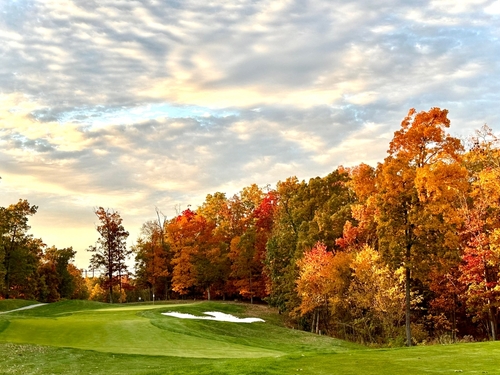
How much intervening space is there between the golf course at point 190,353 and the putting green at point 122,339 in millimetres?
42

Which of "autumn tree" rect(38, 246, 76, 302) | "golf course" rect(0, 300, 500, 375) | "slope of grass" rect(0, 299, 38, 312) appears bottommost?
"golf course" rect(0, 300, 500, 375)

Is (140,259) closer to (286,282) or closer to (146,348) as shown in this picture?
(286,282)

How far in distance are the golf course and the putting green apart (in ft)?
0.14

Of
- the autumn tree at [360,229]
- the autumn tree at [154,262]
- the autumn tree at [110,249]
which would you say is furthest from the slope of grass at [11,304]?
the autumn tree at [360,229]

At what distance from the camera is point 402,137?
93.8 feet

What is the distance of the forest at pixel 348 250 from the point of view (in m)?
28.5

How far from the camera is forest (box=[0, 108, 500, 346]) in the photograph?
2845 cm

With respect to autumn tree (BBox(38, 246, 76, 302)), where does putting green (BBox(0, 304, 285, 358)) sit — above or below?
below

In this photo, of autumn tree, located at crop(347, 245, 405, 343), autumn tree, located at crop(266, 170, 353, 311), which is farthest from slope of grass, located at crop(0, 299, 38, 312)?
autumn tree, located at crop(347, 245, 405, 343)

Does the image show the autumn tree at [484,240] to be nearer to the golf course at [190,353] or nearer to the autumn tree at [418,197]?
the autumn tree at [418,197]

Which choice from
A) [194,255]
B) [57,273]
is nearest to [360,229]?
[194,255]

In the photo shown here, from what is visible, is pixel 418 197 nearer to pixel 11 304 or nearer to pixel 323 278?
pixel 323 278

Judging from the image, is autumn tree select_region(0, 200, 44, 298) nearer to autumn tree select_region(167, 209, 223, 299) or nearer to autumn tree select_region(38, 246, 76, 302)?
autumn tree select_region(38, 246, 76, 302)

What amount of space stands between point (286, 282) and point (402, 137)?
24795 mm
